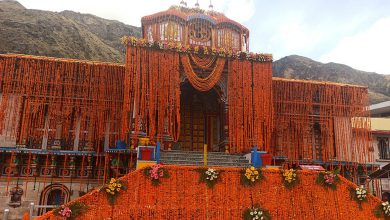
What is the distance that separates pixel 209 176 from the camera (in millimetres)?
11023

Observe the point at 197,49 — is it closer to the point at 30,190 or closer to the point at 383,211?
the point at 383,211

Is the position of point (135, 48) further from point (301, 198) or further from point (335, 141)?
point (335, 141)

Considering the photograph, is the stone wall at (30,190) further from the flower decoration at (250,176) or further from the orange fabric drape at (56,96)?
the flower decoration at (250,176)

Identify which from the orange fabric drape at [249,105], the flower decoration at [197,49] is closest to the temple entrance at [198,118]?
the orange fabric drape at [249,105]

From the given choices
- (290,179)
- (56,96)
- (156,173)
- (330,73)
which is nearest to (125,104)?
(56,96)

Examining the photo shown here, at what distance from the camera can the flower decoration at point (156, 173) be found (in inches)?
421

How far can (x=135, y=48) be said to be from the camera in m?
16.3

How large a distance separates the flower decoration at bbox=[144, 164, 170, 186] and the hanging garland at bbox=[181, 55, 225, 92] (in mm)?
6846

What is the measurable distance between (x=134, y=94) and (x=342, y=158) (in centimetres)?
1238

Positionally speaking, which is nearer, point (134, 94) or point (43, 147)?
point (134, 94)

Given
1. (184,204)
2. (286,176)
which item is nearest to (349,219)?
(286,176)

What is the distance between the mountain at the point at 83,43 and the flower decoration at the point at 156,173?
81.4ft

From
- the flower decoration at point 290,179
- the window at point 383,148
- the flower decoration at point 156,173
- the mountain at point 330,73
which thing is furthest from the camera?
the mountain at point 330,73

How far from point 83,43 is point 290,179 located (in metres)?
32.7
